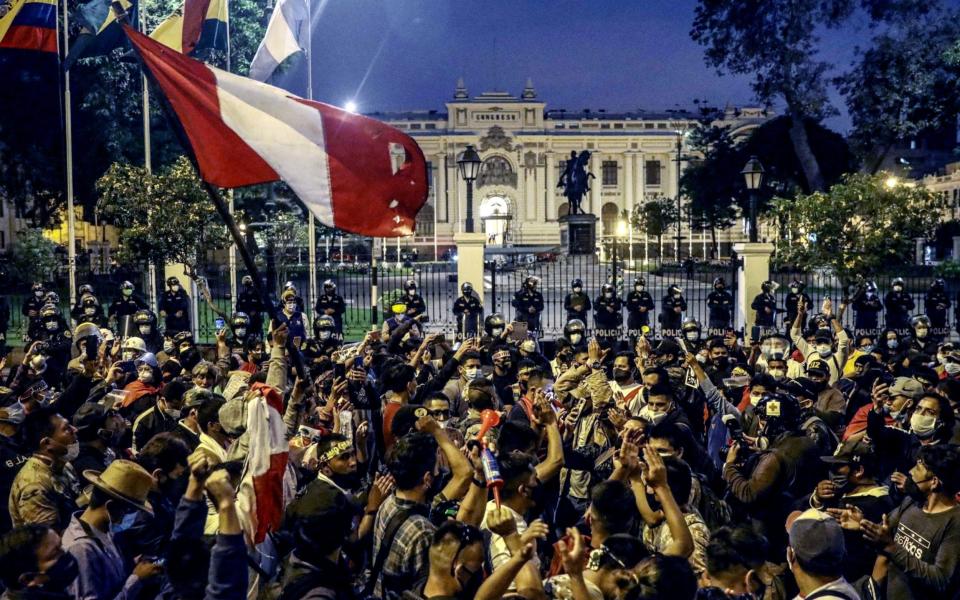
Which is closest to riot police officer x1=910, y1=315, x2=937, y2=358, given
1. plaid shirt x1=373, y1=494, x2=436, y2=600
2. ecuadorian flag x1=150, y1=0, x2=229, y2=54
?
plaid shirt x1=373, y1=494, x2=436, y2=600

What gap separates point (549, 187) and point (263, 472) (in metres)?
75.1

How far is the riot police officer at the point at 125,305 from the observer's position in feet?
51.4

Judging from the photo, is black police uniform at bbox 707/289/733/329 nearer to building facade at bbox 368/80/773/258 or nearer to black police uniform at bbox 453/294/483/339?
black police uniform at bbox 453/294/483/339

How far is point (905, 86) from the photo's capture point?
33125 mm

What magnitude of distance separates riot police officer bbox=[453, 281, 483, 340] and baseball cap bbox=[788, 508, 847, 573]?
41.1ft

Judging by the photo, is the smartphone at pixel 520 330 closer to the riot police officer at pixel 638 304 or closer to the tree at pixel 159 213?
the riot police officer at pixel 638 304

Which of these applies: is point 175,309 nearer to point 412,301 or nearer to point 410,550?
point 412,301

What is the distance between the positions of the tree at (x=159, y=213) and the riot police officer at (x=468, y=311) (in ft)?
16.4

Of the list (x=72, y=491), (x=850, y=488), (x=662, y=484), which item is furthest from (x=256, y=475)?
(x=850, y=488)

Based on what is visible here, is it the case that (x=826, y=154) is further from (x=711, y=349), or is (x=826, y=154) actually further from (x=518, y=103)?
(x=518, y=103)

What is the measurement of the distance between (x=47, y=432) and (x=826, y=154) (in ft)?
118

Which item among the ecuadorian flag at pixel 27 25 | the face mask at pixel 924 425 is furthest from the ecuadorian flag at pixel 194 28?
the face mask at pixel 924 425

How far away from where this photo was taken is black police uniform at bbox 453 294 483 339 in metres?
16.3

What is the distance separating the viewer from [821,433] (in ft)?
18.7
